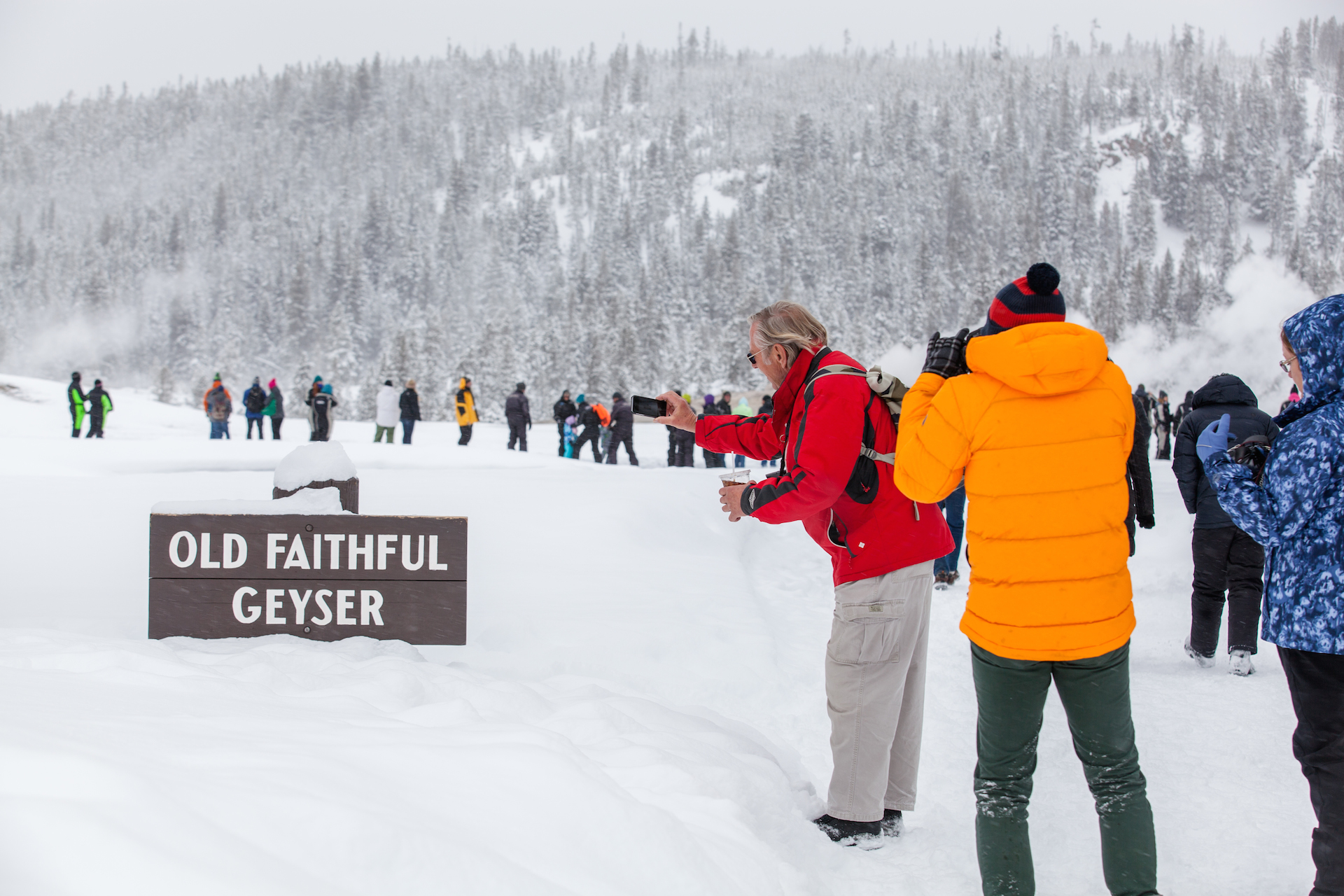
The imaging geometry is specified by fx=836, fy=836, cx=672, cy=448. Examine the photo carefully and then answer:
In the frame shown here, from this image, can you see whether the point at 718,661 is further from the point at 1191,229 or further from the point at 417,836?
the point at 1191,229

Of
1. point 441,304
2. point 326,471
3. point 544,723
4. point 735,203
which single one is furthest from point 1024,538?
point 735,203

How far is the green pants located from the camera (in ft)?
6.78

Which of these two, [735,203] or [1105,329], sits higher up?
[735,203]

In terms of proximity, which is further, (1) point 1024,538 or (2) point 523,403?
(2) point 523,403

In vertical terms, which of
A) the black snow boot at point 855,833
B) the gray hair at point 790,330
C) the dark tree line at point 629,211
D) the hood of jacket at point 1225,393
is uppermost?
the dark tree line at point 629,211

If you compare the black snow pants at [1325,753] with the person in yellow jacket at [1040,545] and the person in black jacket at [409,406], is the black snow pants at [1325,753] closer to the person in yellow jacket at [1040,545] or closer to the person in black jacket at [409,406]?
the person in yellow jacket at [1040,545]

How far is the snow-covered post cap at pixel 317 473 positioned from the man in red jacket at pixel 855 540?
81.4 inches

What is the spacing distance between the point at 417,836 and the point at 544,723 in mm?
1472

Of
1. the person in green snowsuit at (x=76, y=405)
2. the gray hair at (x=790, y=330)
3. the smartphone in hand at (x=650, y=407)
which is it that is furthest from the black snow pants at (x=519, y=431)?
the gray hair at (x=790, y=330)

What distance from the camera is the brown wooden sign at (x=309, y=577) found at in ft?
11.8

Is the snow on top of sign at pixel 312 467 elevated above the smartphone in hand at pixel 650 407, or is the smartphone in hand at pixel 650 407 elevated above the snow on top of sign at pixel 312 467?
the smartphone in hand at pixel 650 407

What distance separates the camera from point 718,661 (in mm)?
4512

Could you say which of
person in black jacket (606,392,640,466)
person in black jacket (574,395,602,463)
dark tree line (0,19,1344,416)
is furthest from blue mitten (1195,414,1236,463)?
dark tree line (0,19,1344,416)

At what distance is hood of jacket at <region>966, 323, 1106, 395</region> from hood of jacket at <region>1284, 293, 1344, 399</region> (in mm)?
584
